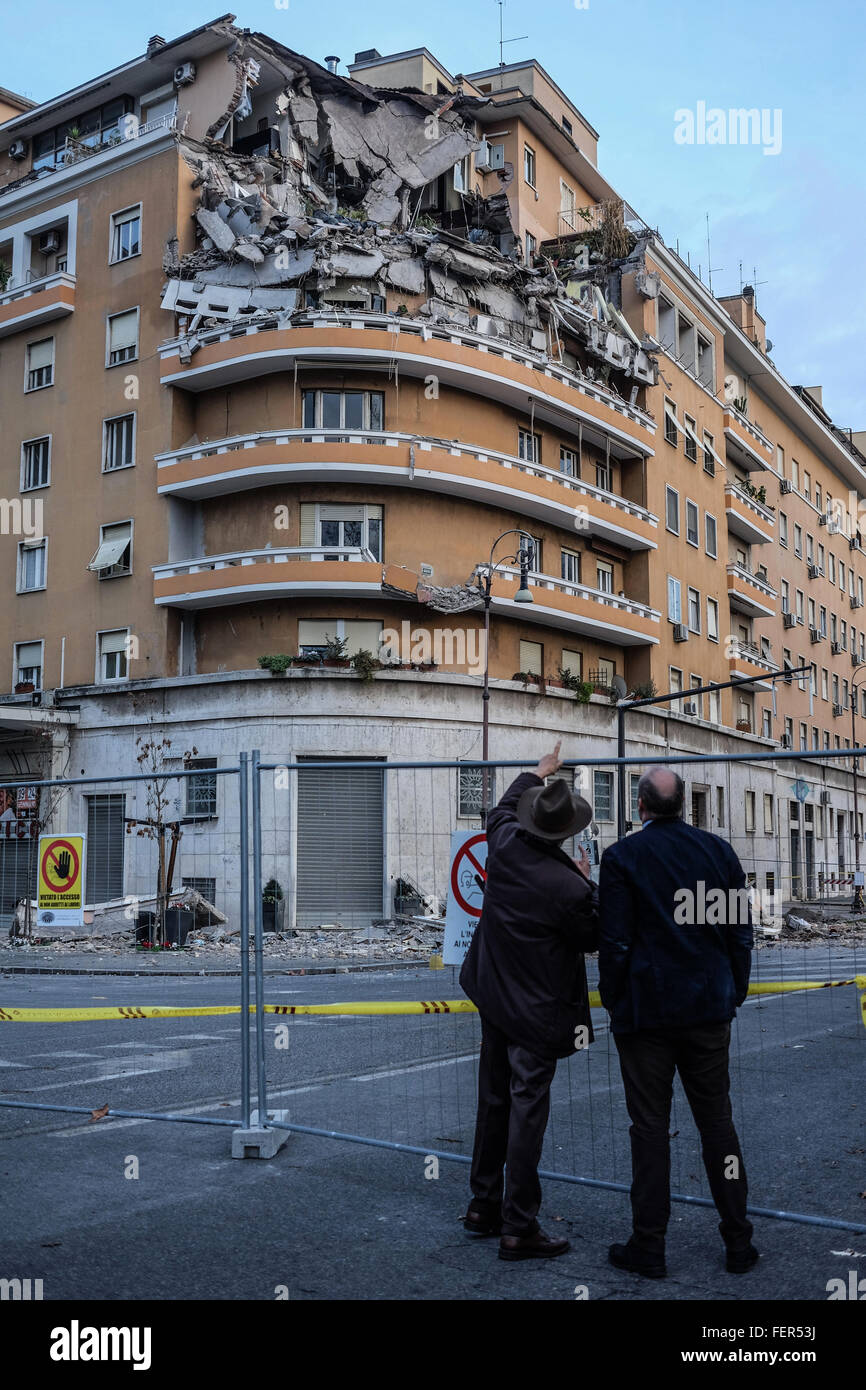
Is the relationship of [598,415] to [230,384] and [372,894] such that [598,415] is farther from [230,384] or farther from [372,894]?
[372,894]

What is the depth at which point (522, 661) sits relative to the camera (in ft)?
115

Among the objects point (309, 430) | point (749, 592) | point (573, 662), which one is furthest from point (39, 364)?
point (749, 592)

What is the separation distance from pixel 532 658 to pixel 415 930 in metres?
28.1

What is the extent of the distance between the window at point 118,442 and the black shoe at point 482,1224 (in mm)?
31045

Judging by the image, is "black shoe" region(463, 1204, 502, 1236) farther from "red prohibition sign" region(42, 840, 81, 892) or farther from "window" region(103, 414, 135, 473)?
"window" region(103, 414, 135, 473)

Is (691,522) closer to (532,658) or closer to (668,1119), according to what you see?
(532,658)

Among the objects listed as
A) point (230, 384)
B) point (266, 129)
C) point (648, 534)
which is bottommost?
point (648, 534)

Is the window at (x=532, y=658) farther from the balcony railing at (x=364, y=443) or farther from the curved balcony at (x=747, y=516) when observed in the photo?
the curved balcony at (x=747, y=516)

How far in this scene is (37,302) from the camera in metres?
36.1

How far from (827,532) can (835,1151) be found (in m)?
60.6

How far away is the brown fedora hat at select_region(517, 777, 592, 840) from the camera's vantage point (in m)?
5.20

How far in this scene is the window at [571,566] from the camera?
1474 inches

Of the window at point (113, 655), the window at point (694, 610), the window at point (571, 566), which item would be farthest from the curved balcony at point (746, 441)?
the window at point (113, 655)

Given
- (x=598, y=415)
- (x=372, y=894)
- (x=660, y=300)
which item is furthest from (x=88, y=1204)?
(x=660, y=300)
